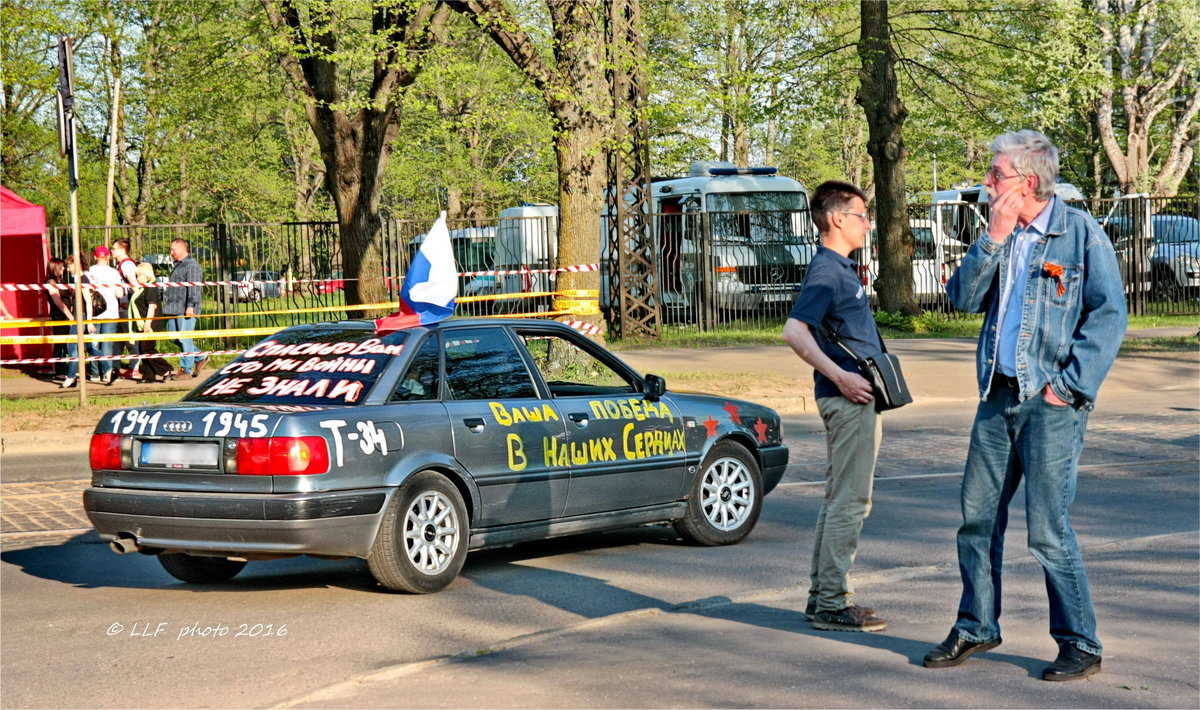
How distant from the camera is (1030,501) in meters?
4.94

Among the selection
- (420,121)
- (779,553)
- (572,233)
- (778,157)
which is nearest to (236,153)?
(420,121)

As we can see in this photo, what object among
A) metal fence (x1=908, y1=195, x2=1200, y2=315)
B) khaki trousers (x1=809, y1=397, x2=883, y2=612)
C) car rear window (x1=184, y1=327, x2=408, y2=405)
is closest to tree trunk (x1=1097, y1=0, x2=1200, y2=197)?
metal fence (x1=908, y1=195, x2=1200, y2=315)

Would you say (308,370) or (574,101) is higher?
(574,101)

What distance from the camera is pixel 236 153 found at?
4544 cm

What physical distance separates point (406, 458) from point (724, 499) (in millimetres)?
2318

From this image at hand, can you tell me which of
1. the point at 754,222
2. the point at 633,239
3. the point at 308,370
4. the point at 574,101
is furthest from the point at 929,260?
the point at 308,370

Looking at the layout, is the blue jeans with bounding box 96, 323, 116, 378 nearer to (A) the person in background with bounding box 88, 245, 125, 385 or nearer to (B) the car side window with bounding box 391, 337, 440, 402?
(A) the person in background with bounding box 88, 245, 125, 385

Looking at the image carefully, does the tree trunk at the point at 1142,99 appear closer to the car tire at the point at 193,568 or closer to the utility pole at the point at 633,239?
the utility pole at the point at 633,239

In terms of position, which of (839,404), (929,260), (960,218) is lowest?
(839,404)

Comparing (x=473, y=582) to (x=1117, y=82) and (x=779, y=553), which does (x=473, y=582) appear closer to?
(x=779, y=553)

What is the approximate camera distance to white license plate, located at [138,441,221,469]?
6.72 m

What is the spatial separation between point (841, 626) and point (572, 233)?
12.6 metres

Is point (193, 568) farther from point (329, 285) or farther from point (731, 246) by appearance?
point (731, 246)

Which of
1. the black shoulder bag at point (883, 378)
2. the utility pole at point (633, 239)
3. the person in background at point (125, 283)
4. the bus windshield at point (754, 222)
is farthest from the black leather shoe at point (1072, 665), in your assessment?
the bus windshield at point (754, 222)
